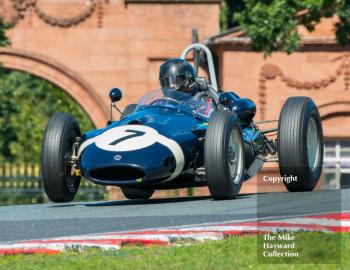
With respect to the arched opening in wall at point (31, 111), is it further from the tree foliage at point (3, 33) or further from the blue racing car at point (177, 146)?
the blue racing car at point (177, 146)

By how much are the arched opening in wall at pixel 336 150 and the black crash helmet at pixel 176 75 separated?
1817 cm

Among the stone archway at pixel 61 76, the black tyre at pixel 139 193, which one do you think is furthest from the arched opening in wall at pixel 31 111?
the black tyre at pixel 139 193

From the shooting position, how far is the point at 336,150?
3559 centimetres

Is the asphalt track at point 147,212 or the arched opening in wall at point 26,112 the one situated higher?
the asphalt track at point 147,212

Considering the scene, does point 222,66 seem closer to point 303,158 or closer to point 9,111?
point 9,111

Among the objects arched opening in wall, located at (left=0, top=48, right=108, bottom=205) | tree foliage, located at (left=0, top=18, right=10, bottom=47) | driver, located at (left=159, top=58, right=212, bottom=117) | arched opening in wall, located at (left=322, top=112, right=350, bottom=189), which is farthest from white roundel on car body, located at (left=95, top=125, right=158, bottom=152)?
tree foliage, located at (left=0, top=18, right=10, bottom=47)

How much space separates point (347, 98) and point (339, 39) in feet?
20.4

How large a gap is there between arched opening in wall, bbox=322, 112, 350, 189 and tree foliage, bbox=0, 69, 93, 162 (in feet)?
45.8

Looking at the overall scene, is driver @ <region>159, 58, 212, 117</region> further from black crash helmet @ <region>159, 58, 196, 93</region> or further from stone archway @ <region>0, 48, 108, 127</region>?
stone archway @ <region>0, 48, 108, 127</region>

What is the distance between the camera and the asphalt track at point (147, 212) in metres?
12.2

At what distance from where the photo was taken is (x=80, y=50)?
3666cm

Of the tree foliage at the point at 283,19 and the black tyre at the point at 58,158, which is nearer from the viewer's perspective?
the black tyre at the point at 58,158

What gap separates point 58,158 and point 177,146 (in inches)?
49.1

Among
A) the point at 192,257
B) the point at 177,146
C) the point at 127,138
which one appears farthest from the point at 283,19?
the point at 192,257
